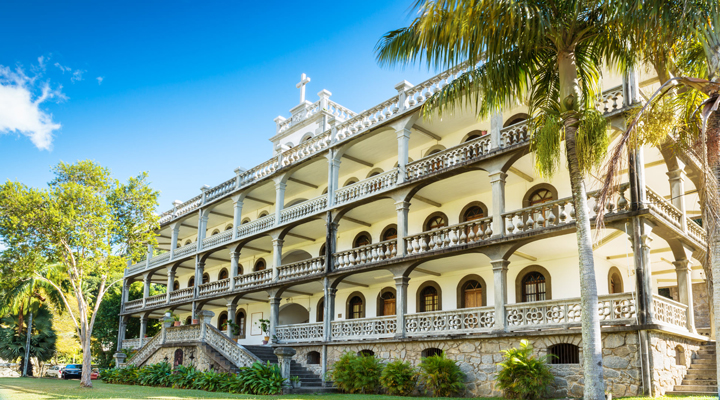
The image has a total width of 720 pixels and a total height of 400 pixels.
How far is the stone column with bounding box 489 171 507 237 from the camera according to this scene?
722 inches

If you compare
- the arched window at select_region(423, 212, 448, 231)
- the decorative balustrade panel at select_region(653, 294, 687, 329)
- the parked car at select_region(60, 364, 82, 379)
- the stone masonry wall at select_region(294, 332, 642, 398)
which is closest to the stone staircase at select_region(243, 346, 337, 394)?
the stone masonry wall at select_region(294, 332, 642, 398)

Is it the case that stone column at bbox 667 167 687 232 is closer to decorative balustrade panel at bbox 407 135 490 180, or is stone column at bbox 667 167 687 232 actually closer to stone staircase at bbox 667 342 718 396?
stone staircase at bbox 667 342 718 396

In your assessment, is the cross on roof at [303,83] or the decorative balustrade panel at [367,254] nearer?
the decorative balustrade panel at [367,254]

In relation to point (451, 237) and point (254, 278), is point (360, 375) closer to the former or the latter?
point (451, 237)

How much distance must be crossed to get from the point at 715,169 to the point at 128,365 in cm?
2807

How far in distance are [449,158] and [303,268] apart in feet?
28.5

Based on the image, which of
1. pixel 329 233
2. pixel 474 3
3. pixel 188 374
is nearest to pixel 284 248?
pixel 329 233

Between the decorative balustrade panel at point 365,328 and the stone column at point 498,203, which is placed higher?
the stone column at point 498,203

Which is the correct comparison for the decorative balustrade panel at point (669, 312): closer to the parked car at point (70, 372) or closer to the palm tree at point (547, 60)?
the palm tree at point (547, 60)

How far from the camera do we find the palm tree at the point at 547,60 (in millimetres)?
11031

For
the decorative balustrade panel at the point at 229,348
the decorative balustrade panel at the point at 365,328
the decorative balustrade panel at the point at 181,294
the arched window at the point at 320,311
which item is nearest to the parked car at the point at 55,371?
the decorative balustrade panel at the point at 181,294

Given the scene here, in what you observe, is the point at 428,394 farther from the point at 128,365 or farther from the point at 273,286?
the point at 128,365

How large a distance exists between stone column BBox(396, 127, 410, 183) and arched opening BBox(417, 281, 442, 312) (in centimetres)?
483

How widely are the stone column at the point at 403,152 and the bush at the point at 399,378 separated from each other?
6.89m
